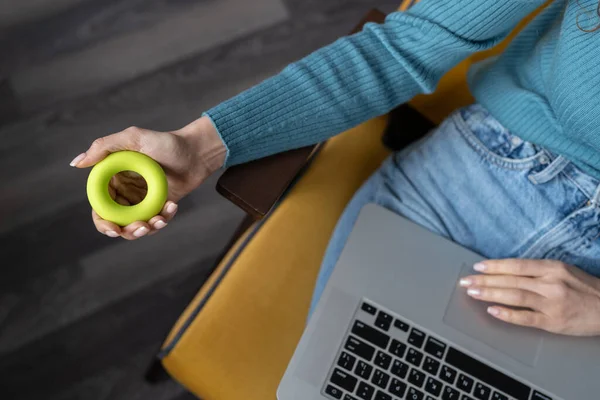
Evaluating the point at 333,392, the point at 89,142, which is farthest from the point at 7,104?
the point at 333,392

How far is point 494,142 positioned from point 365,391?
0.44 meters

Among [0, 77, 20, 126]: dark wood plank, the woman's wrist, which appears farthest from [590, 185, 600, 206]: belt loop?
[0, 77, 20, 126]: dark wood plank

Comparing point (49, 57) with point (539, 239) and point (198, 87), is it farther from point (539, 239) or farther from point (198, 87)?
point (539, 239)

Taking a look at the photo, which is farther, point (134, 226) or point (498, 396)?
point (498, 396)

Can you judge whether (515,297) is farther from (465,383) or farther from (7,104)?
(7,104)

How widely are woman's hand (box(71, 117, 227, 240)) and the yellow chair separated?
7.9 inches

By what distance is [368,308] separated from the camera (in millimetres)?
812

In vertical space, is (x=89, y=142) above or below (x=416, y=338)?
above

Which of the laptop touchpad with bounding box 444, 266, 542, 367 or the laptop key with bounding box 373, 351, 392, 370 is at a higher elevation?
the laptop touchpad with bounding box 444, 266, 542, 367

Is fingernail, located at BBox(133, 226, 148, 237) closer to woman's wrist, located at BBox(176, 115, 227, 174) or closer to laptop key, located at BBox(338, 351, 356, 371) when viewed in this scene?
woman's wrist, located at BBox(176, 115, 227, 174)

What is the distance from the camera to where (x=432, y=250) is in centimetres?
85

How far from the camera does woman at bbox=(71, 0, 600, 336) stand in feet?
2.41

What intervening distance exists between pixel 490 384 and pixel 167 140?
22.9 inches

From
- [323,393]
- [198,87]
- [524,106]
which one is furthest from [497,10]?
[198,87]
